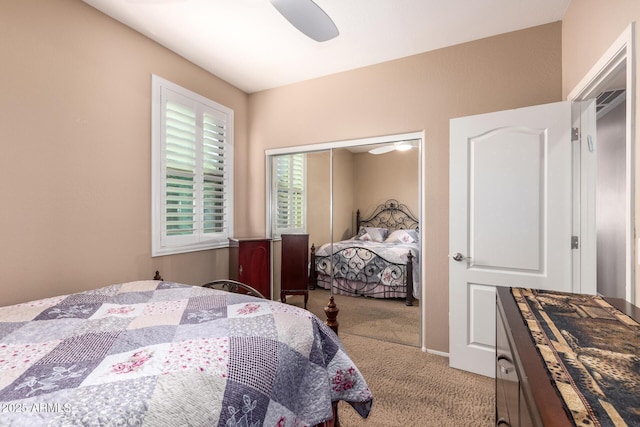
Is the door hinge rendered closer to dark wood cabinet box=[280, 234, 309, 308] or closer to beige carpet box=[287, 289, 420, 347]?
beige carpet box=[287, 289, 420, 347]

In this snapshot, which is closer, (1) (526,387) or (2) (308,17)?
(1) (526,387)

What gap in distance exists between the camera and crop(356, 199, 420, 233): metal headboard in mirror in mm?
2906

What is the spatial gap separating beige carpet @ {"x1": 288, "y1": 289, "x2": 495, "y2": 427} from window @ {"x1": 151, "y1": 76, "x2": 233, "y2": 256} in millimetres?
1416

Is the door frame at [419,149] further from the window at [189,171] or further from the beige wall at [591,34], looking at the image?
the beige wall at [591,34]

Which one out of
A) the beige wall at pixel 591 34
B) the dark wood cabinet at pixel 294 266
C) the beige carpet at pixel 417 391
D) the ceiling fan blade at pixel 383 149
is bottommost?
the beige carpet at pixel 417 391

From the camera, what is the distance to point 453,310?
248 centimetres

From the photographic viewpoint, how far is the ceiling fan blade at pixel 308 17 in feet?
5.08

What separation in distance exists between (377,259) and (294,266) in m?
1.01

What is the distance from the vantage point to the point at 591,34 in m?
1.79

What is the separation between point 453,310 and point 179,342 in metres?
2.14

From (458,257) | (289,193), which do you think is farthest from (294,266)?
(458,257)

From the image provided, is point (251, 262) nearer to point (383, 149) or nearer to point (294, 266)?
point (294, 266)

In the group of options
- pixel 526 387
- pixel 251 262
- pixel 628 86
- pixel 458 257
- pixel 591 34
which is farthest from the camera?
pixel 251 262

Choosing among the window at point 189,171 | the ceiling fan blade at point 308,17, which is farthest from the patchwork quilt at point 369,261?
the ceiling fan blade at point 308,17
